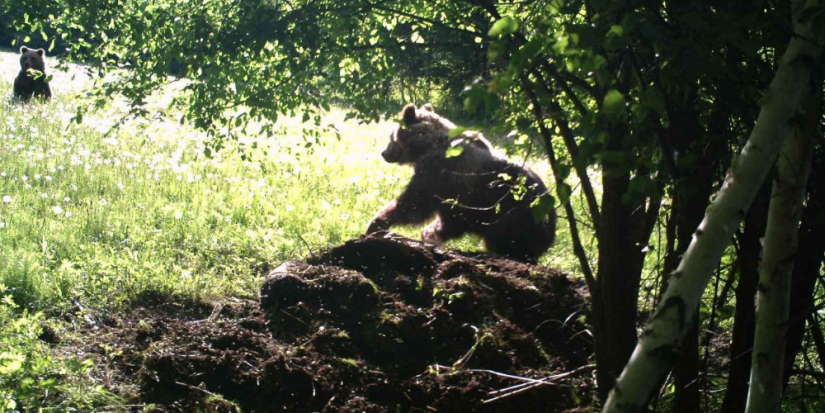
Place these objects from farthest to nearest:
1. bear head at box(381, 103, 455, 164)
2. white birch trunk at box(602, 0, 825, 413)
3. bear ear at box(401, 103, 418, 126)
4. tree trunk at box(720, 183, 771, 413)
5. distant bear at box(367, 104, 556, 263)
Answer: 1. bear head at box(381, 103, 455, 164)
2. bear ear at box(401, 103, 418, 126)
3. distant bear at box(367, 104, 556, 263)
4. tree trunk at box(720, 183, 771, 413)
5. white birch trunk at box(602, 0, 825, 413)

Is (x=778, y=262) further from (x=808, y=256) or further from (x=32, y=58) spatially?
Result: (x=32, y=58)

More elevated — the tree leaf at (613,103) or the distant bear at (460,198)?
the tree leaf at (613,103)

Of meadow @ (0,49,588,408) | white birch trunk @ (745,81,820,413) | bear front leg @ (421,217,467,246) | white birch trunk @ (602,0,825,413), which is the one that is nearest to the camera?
white birch trunk @ (602,0,825,413)

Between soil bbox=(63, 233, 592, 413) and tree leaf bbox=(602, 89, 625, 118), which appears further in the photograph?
soil bbox=(63, 233, 592, 413)

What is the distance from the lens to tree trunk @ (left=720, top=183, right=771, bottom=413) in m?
2.98

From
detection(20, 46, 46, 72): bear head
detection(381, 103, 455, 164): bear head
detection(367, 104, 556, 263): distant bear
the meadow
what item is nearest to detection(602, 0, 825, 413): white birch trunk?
the meadow

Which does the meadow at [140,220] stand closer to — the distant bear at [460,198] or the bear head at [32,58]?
the distant bear at [460,198]

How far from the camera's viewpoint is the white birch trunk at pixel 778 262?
7.28 ft

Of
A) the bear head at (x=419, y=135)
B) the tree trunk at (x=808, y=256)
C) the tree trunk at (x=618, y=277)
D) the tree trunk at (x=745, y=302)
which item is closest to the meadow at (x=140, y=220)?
the bear head at (x=419, y=135)

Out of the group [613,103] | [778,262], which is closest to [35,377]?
[613,103]

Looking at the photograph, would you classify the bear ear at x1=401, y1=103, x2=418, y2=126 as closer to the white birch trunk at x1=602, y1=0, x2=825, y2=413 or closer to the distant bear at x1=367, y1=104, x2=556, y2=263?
the distant bear at x1=367, y1=104, x2=556, y2=263

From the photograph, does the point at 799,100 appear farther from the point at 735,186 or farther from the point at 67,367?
the point at 67,367

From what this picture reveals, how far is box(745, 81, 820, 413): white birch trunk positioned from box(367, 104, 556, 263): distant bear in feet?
14.6

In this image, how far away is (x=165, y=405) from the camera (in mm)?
3959
